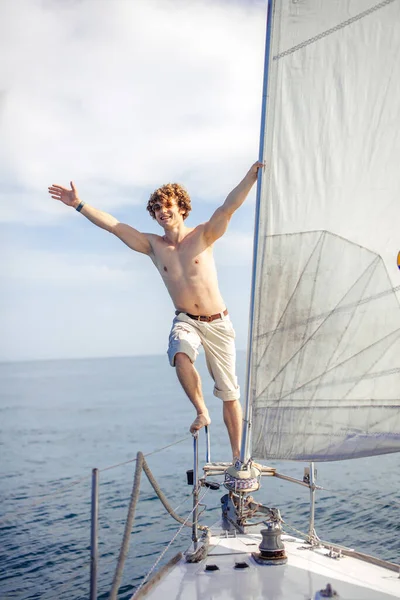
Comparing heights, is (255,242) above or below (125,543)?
above

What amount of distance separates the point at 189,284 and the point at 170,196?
2.42 feet

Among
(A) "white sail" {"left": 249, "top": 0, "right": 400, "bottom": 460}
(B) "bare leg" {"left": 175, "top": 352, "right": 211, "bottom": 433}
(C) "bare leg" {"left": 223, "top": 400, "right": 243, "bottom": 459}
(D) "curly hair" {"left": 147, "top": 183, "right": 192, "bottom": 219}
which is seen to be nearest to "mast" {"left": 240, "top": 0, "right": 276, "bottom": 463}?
(A) "white sail" {"left": 249, "top": 0, "right": 400, "bottom": 460}

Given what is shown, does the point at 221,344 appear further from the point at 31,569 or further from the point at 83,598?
the point at 31,569

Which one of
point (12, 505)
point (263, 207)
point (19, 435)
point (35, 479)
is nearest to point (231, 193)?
point (263, 207)

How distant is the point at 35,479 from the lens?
1544 centimetres

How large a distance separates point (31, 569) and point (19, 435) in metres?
16.8

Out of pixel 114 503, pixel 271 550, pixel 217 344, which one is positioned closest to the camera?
pixel 271 550

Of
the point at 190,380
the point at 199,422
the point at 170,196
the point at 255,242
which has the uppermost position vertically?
the point at 170,196

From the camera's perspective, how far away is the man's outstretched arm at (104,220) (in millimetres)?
5078

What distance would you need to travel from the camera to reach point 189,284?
16.9 ft

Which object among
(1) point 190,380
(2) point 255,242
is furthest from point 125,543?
(2) point 255,242

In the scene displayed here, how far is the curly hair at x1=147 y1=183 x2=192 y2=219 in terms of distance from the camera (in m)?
5.19

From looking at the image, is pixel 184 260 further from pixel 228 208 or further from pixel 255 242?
pixel 255 242

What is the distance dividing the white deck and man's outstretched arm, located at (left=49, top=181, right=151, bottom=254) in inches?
95.9
